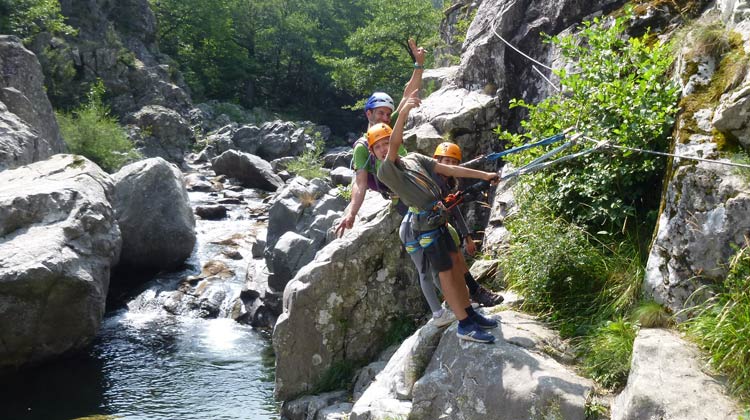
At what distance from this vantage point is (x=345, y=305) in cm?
848

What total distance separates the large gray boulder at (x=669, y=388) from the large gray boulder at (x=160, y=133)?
105ft

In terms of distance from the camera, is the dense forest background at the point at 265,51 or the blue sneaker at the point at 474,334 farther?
the dense forest background at the point at 265,51

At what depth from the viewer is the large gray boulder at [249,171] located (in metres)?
27.8

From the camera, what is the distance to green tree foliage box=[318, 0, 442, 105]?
34656mm

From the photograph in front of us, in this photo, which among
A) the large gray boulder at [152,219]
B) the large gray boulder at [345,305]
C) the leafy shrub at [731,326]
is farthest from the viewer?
the large gray boulder at [152,219]

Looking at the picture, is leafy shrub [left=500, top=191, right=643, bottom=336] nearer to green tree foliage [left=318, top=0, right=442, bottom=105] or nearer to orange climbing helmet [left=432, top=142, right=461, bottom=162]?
orange climbing helmet [left=432, top=142, right=461, bottom=162]

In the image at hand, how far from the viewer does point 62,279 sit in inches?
471

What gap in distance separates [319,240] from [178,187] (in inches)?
214

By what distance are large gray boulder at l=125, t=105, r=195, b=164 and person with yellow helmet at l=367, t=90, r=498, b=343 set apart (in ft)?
98.7

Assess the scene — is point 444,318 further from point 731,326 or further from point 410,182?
point 731,326

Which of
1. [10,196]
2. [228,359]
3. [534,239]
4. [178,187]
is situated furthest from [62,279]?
[534,239]

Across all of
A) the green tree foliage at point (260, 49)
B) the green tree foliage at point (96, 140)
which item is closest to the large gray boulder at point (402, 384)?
the green tree foliage at point (96, 140)

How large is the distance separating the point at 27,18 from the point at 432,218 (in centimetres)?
3351

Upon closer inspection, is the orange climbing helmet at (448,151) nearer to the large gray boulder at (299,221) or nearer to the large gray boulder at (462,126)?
the large gray boulder at (462,126)
